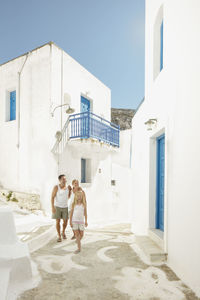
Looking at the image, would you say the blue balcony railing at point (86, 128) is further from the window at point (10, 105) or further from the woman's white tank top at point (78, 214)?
the woman's white tank top at point (78, 214)

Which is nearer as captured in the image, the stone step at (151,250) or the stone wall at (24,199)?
the stone step at (151,250)

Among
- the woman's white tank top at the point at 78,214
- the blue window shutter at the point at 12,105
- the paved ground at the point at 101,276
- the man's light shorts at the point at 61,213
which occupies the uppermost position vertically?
the blue window shutter at the point at 12,105

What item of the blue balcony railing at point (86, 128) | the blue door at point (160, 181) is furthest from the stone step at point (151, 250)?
the blue balcony railing at point (86, 128)

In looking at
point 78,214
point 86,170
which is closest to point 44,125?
point 86,170

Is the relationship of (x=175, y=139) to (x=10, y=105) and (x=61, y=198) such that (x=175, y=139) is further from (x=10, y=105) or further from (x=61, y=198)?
(x=10, y=105)

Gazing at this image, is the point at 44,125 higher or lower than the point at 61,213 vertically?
higher

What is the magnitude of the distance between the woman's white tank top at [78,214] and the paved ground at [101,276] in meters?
0.58

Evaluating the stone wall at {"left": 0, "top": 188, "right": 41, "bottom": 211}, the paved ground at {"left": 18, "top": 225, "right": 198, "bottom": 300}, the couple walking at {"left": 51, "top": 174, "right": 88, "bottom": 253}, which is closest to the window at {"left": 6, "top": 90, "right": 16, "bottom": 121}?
the stone wall at {"left": 0, "top": 188, "right": 41, "bottom": 211}

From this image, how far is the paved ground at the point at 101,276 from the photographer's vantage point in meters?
2.62

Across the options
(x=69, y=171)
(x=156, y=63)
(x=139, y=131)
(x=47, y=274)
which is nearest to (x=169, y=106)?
(x=156, y=63)

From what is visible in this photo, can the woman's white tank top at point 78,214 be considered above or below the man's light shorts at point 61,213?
above

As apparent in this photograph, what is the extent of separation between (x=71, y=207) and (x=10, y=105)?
8.28 metres

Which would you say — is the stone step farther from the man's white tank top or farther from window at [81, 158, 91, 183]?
window at [81, 158, 91, 183]

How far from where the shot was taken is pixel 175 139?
11.4 feet
